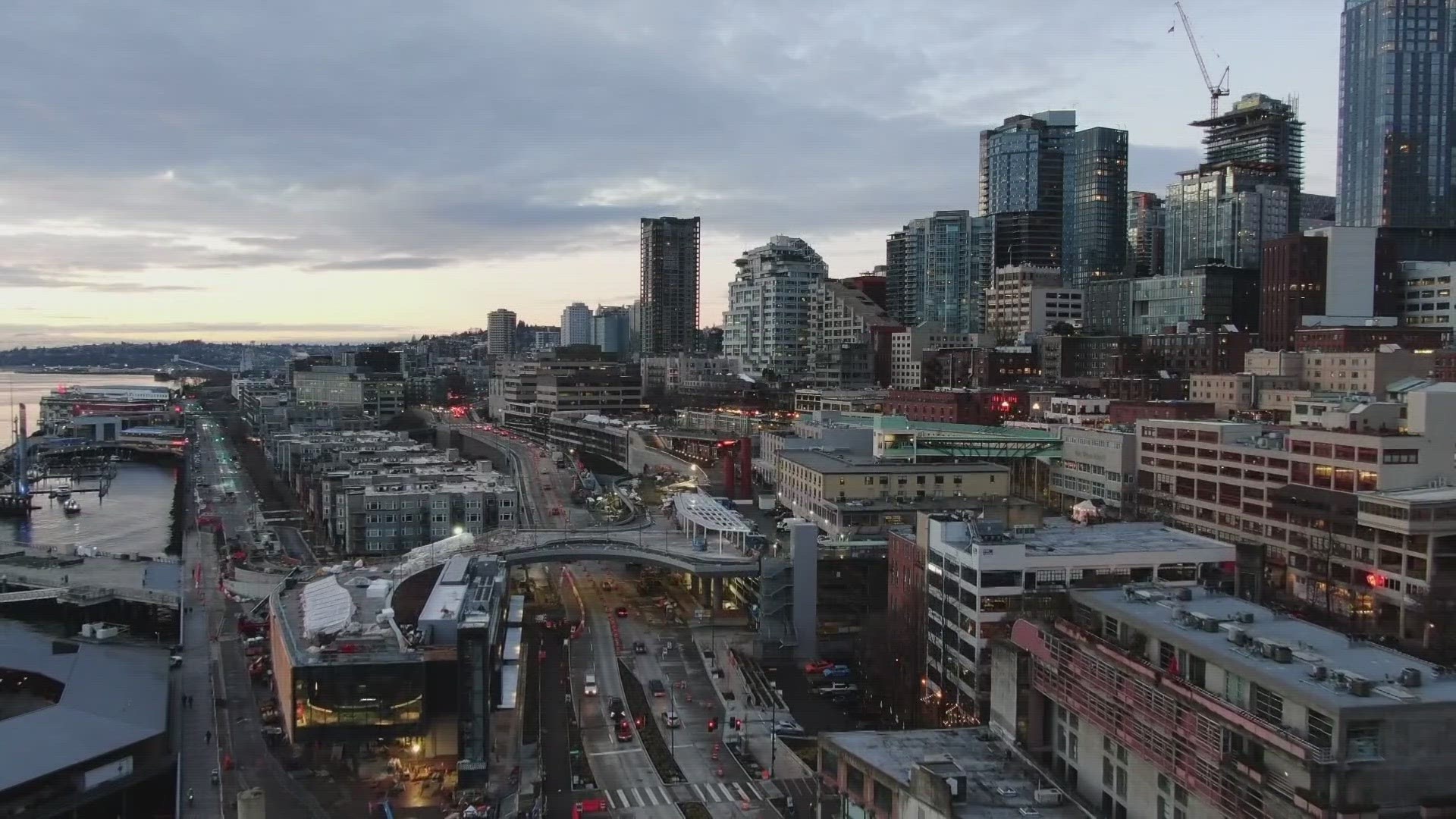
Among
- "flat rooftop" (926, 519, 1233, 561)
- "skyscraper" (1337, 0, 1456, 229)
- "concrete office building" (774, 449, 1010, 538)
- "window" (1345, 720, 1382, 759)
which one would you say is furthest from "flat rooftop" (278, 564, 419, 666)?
"skyscraper" (1337, 0, 1456, 229)

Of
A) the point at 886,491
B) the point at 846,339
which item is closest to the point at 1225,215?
the point at 846,339

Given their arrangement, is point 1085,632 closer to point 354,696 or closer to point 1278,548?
point 354,696

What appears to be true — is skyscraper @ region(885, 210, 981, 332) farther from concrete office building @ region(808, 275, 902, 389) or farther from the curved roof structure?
the curved roof structure

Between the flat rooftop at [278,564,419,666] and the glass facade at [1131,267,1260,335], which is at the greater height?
the glass facade at [1131,267,1260,335]

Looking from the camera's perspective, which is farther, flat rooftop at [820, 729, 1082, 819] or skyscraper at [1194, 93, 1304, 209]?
skyscraper at [1194, 93, 1304, 209]

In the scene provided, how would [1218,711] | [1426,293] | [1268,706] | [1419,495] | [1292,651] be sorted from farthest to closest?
[1426,293], [1419,495], [1292,651], [1268,706], [1218,711]

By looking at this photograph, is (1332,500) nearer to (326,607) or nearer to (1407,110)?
(326,607)
